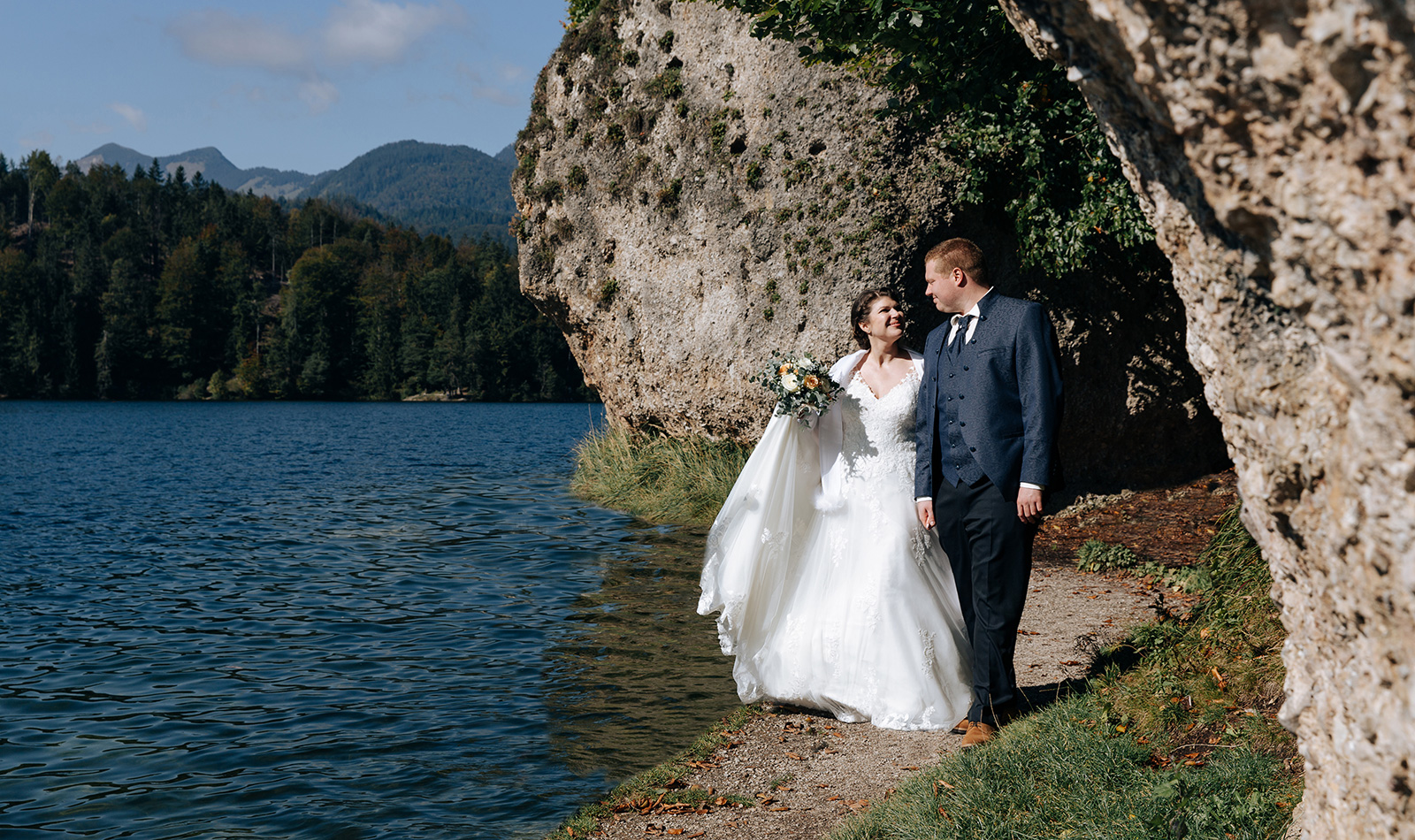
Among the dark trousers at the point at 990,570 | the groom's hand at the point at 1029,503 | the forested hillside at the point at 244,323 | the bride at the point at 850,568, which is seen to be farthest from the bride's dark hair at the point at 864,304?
the forested hillside at the point at 244,323

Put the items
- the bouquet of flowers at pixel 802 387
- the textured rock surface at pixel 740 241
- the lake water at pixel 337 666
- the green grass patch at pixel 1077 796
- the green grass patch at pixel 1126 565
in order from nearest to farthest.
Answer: the green grass patch at pixel 1077 796 → the lake water at pixel 337 666 → the bouquet of flowers at pixel 802 387 → the green grass patch at pixel 1126 565 → the textured rock surface at pixel 740 241

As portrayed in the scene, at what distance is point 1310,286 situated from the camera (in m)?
1.96

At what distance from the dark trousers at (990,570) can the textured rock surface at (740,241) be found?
6.22 metres

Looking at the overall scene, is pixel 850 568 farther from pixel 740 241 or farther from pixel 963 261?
pixel 740 241

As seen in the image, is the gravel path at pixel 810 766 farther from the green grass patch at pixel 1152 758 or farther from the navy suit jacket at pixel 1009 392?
the navy suit jacket at pixel 1009 392

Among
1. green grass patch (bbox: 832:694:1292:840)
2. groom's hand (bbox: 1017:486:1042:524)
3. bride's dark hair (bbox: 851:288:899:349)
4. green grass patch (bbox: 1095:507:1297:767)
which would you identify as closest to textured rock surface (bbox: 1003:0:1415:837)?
green grass patch (bbox: 832:694:1292:840)

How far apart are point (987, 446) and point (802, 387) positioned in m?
1.35

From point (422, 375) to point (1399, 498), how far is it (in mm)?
98925

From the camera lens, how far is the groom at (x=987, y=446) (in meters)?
5.00

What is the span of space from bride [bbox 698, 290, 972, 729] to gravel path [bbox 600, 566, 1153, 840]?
0.55ft

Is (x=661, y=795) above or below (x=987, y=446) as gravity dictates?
below

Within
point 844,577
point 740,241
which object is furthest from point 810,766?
point 740,241

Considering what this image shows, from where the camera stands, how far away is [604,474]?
58.7 feet

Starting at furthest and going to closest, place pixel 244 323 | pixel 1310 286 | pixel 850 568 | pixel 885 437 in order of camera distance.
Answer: pixel 244 323 → pixel 885 437 → pixel 850 568 → pixel 1310 286
